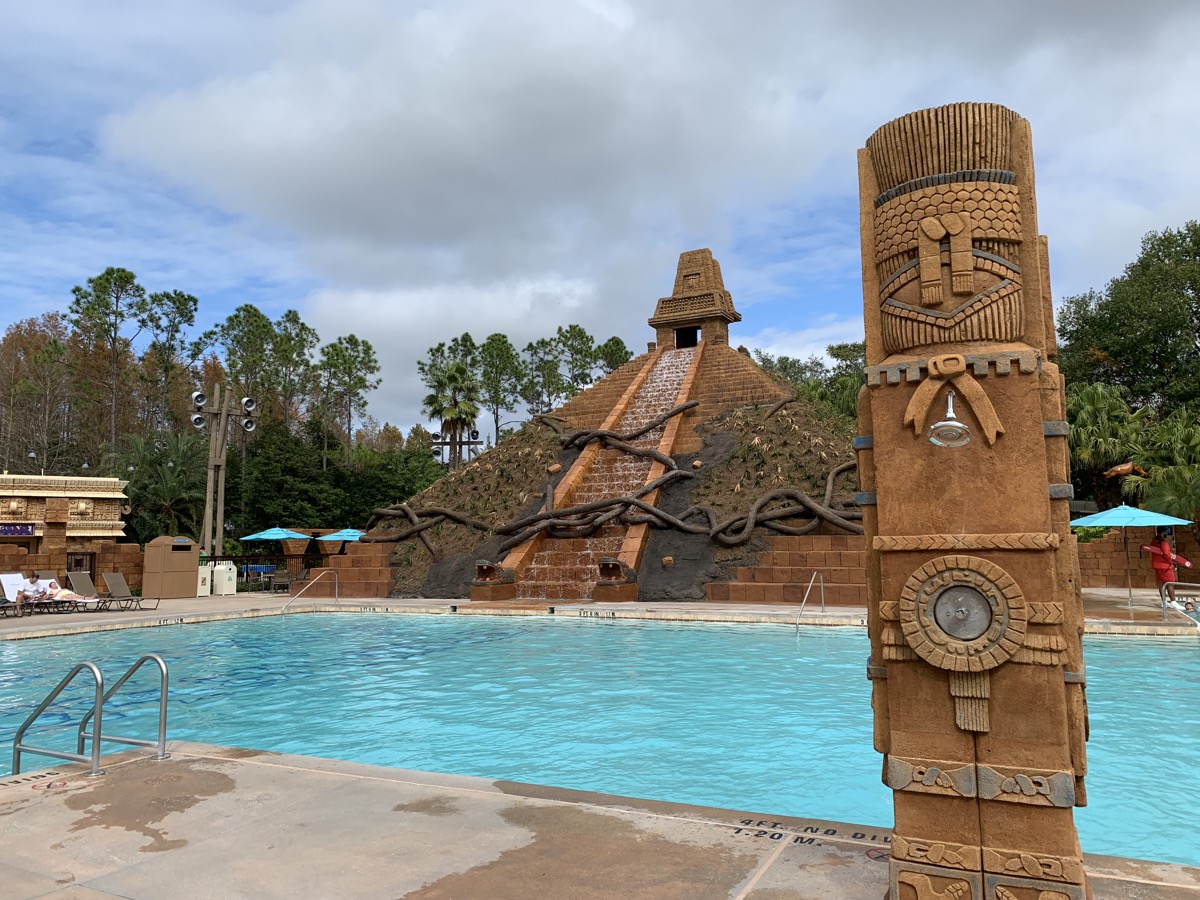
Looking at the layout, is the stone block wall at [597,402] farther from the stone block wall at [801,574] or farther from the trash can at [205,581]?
the trash can at [205,581]

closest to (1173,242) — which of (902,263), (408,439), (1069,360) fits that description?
(1069,360)

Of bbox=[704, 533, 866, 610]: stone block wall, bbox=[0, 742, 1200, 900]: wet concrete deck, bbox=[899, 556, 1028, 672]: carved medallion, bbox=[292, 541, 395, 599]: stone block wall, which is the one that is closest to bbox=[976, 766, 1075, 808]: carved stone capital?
bbox=[899, 556, 1028, 672]: carved medallion

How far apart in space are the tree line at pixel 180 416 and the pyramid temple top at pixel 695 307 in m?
16.1

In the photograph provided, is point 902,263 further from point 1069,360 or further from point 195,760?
point 1069,360

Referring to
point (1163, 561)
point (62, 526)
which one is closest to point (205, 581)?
point (62, 526)

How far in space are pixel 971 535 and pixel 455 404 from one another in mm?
42076

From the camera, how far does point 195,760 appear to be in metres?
5.00

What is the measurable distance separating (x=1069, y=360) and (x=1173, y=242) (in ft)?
20.3

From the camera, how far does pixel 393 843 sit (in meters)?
3.48

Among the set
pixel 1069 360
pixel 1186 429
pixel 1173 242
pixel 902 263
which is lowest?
pixel 902 263

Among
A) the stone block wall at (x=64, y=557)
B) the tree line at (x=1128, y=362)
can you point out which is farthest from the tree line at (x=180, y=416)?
the tree line at (x=1128, y=362)

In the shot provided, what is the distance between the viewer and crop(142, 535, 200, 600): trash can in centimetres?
2058

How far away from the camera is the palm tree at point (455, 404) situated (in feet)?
143

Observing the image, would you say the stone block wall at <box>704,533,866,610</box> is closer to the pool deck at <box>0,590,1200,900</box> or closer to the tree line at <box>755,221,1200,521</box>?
the tree line at <box>755,221,1200,521</box>
